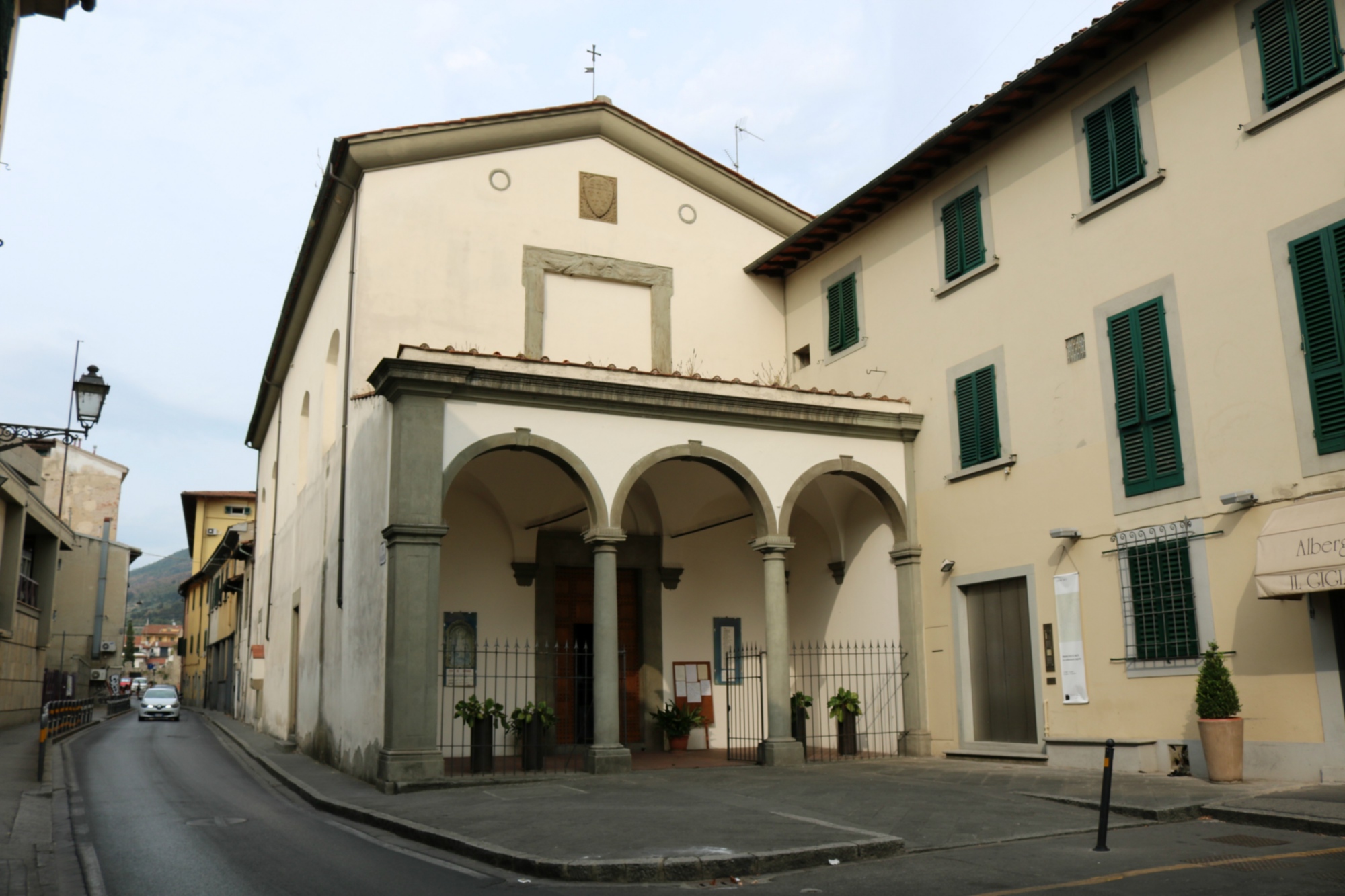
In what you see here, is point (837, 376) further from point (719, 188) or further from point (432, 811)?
point (432, 811)

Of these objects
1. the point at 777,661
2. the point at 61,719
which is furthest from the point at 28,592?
the point at 777,661

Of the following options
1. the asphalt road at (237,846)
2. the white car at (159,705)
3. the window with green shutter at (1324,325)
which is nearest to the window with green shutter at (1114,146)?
the window with green shutter at (1324,325)

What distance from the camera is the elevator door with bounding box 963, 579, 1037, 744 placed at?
1424cm

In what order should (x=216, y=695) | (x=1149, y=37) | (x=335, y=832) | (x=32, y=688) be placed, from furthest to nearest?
(x=216, y=695), (x=32, y=688), (x=1149, y=37), (x=335, y=832)

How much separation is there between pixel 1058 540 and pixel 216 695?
4177 cm

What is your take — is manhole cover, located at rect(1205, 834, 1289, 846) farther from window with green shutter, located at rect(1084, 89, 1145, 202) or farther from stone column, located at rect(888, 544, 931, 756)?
window with green shutter, located at rect(1084, 89, 1145, 202)

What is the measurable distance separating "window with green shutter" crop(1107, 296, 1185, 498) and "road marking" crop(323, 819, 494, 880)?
8760 millimetres

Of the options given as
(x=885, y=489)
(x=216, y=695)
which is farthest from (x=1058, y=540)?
(x=216, y=695)

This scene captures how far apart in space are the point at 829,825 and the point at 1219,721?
15.4 feet

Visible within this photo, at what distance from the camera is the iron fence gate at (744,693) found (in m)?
18.6

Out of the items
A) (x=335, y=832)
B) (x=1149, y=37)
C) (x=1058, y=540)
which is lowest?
(x=335, y=832)

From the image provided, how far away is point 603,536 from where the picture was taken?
558 inches

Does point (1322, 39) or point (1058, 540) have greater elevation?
point (1322, 39)

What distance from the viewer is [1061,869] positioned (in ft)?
24.5
